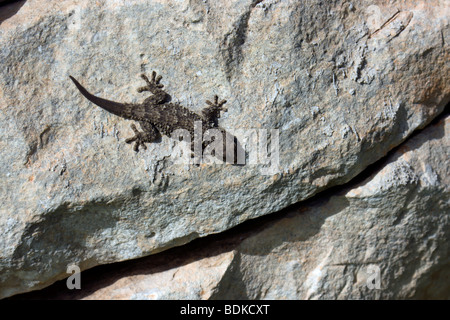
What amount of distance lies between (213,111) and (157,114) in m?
0.59

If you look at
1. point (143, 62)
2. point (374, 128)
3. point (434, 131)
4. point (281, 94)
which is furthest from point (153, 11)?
point (434, 131)

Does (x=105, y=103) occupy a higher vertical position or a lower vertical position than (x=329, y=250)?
higher

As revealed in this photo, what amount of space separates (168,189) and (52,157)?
120cm

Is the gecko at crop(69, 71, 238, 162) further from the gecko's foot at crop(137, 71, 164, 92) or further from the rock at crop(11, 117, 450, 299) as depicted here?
the rock at crop(11, 117, 450, 299)

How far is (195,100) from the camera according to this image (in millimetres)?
4543

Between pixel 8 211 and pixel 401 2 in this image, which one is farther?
pixel 401 2

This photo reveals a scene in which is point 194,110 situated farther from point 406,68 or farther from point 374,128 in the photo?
point 406,68

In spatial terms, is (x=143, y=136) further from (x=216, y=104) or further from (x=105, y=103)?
(x=216, y=104)

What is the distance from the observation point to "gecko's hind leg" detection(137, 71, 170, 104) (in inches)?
176

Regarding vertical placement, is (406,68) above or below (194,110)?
above

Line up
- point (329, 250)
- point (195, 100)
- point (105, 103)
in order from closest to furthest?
point (105, 103) → point (195, 100) → point (329, 250)

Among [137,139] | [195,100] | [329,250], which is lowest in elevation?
[329,250]

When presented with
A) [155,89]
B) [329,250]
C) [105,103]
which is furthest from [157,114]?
[329,250]

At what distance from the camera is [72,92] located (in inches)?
177
